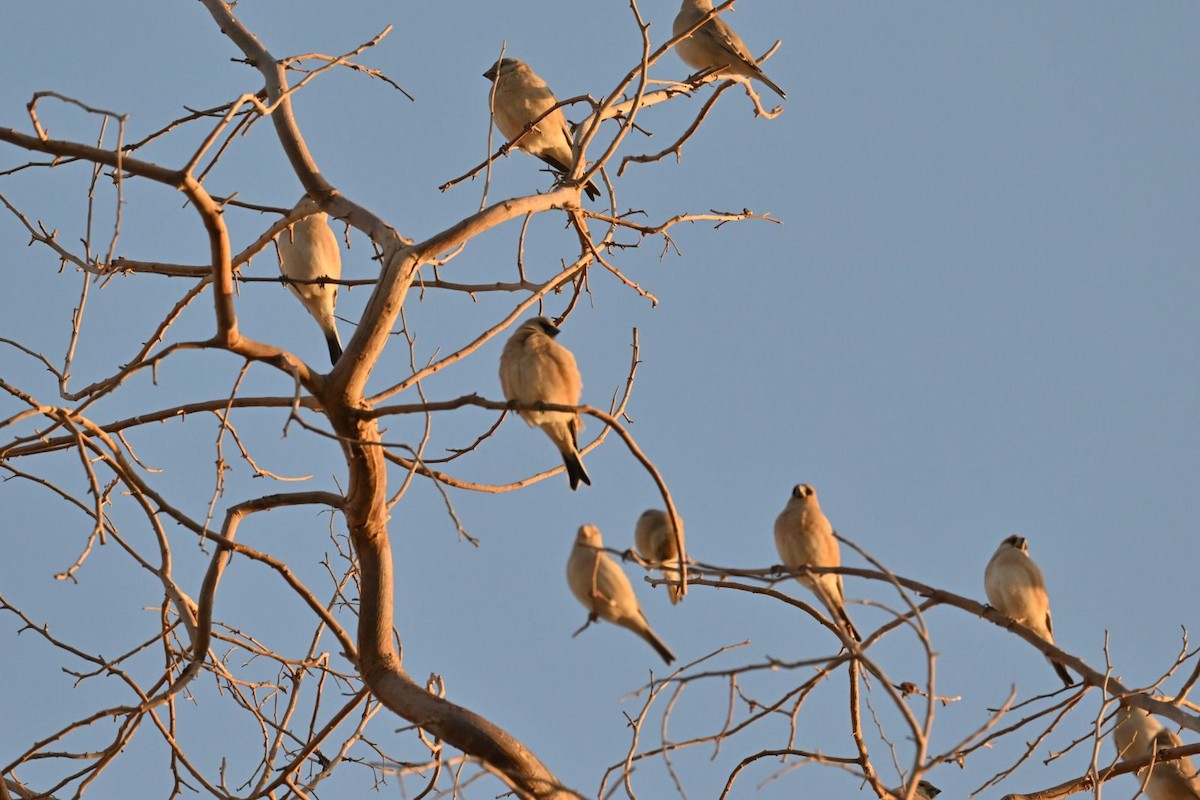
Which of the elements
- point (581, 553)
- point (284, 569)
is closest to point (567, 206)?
point (581, 553)

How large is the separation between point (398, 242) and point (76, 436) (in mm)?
1250

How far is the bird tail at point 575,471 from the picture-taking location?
190 inches

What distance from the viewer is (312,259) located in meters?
7.83

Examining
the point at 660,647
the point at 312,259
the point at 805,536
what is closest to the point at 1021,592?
the point at 805,536

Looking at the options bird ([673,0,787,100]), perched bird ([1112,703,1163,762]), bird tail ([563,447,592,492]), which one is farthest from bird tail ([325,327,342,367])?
perched bird ([1112,703,1163,762])

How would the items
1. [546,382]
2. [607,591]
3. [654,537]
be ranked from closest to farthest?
[607,591], [546,382], [654,537]

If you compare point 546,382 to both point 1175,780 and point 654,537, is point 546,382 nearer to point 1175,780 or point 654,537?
point 654,537

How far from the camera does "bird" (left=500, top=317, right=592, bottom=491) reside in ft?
16.4

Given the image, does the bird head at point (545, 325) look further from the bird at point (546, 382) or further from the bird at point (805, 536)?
the bird at point (805, 536)

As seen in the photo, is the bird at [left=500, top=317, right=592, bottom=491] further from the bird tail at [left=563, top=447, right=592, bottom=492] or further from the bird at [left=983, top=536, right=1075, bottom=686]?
the bird at [left=983, top=536, right=1075, bottom=686]

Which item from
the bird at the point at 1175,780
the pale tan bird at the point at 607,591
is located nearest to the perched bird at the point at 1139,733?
the bird at the point at 1175,780

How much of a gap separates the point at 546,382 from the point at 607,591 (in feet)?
2.91

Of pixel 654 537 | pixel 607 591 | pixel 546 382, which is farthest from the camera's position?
pixel 654 537

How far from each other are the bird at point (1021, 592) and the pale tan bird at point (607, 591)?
7.36 feet
